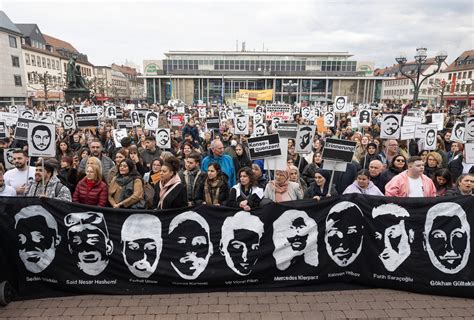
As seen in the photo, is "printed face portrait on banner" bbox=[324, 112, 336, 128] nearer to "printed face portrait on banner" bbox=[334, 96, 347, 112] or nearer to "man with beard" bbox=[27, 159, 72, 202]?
"printed face portrait on banner" bbox=[334, 96, 347, 112]

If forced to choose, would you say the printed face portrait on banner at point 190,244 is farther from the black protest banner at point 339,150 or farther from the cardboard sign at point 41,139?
the cardboard sign at point 41,139

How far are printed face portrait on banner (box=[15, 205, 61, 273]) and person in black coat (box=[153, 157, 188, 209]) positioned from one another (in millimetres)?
1477

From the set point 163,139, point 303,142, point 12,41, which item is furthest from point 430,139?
point 12,41

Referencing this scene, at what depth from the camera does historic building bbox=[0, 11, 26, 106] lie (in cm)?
5066

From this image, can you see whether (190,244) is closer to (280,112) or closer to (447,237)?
(447,237)

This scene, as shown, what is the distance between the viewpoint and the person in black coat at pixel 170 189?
15.9ft

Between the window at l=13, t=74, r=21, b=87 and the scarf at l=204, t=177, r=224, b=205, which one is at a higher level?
the window at l=13, t=74, r=21, b=87

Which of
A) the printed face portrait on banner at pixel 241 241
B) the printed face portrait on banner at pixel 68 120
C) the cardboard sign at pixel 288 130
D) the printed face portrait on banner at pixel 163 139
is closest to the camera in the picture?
the printed face portrait on banner at pixel 241 241

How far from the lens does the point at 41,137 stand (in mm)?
5527

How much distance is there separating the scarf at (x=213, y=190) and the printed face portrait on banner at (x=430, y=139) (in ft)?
19.4

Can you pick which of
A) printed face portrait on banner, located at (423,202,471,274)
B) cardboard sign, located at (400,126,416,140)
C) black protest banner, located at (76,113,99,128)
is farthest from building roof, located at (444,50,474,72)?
printed face portrait on banner, located at (423,202,471,274)

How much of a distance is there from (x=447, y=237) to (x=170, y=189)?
12.9ft

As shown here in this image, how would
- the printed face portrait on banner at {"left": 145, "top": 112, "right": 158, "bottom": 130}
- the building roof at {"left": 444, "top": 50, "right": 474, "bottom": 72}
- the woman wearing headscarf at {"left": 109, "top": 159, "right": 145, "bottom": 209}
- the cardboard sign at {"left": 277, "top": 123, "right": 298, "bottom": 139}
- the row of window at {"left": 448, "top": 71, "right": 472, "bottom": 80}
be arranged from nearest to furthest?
1. the woman wearing headscarf at {"left": 109, "top": 159, "right": 145, "bottom": 209}
2. the cardboard sign at {"left": 277, "top": 123, "right": 298, "bottom": 139}
3. the printed face portrait on banner at {"left": 145, "top": 112, "right": 158, "bottom": 130}
4. the row of window at {"left": 448, "top": 71, "right": 472, "bottom": 80}
5. the building roof at {"left": 444, "top": 50, "right": 474, "bottom": 72}

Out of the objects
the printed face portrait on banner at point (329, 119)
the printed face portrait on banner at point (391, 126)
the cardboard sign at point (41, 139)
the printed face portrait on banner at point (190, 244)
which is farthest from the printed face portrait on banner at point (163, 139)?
the printed face portrait on banner at point (329, 119)
